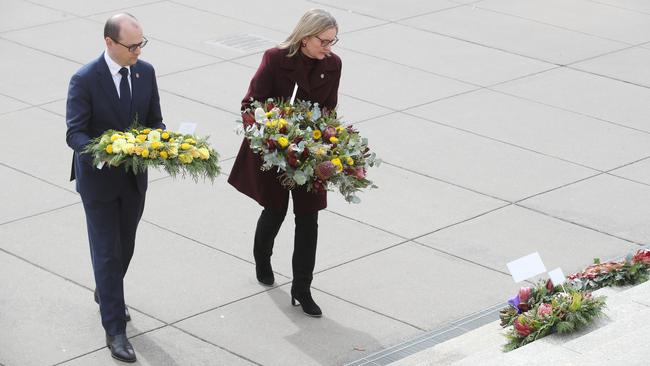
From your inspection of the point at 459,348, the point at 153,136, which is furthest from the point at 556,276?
the point at 153,136

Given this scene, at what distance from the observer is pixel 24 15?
13.5 metres

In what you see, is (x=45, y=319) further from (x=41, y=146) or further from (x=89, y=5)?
(x=89, y=5)

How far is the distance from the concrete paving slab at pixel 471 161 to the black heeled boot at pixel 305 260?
99.6 inches

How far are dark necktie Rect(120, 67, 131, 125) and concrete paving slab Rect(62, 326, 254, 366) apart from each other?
1291 mm

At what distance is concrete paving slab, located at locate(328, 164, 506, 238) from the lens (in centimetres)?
873

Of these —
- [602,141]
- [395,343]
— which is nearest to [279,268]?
[395,343]

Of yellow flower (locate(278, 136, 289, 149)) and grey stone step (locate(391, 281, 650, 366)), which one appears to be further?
yellow flower (locate(278, 136, 289, 149))

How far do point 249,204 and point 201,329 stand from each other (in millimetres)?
1959

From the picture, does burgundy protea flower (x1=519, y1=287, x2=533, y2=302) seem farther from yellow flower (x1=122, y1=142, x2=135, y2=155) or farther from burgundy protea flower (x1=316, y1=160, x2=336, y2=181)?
yellow flower (x1=122, y1=142, x2=135, y2=155)

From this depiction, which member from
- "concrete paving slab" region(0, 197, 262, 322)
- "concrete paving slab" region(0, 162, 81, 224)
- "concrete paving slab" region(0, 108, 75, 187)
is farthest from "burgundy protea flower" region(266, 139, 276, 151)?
"concrete paving slab" region(0, 108, 75, 187)

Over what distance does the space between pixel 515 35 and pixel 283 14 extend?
2.67m

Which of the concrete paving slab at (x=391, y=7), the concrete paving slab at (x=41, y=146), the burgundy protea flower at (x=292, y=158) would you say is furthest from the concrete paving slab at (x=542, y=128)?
the burgundy protea flower at (x=292, y=158)

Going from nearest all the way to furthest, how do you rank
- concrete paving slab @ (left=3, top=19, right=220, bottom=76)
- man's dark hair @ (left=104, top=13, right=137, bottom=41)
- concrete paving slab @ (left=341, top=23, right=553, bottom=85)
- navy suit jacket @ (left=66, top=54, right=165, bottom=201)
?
man's dark hair @ (left=104, top=13, right=137, bottom=41) < navy suit jacket @ (left=66, top=54, right=165, bottom=201) < concrete paving slab @ (left=3, top=19, right=220, bottom=76) < concrete paving slab @ (left=341, top=23, right=553, bottom=85)

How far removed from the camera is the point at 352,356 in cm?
689
